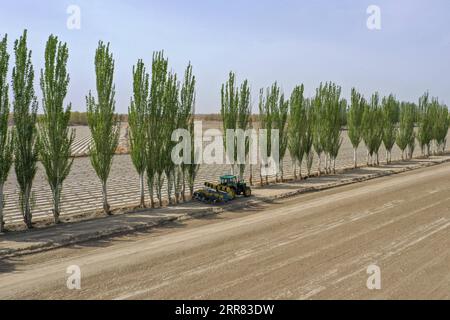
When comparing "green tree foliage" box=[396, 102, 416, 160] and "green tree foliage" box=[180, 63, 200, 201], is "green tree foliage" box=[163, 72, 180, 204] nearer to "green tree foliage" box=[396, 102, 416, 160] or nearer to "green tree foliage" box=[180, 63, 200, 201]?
"green tree foliage" box=[180, 63, 200, 201]

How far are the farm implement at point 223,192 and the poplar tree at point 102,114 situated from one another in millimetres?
3996

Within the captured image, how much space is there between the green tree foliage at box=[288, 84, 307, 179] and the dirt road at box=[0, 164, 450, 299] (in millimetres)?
8086

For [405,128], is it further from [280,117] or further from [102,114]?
[102,114]

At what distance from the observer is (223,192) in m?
15.4

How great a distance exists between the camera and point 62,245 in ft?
32.4

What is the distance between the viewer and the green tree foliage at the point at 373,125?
27.4 m

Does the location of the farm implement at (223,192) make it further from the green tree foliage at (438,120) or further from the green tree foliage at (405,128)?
the green tree foliage at (438,120)

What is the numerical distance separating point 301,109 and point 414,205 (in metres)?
8.61

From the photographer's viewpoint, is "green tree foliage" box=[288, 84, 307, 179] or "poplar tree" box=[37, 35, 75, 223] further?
"green tree foliage" box=[288, 84, 307, 179]

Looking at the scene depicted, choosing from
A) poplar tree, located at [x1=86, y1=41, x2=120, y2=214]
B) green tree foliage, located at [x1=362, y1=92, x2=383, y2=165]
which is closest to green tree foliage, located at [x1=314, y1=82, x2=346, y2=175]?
green tree foliage, located at [x1=362, y1=92, x2=383, y2=165]

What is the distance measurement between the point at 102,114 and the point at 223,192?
215 inches

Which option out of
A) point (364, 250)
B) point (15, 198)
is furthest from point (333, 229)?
point (15, 198)

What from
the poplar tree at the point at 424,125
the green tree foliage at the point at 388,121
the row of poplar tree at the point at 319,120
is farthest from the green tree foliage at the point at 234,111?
the poplar tree at the point at 424,125

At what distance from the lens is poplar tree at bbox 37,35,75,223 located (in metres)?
11.6
